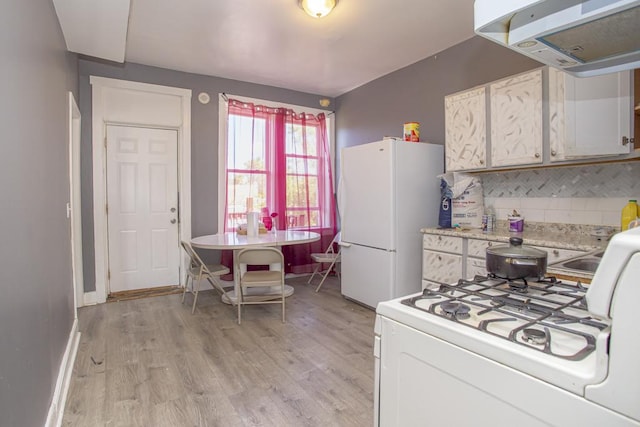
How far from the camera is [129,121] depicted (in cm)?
401

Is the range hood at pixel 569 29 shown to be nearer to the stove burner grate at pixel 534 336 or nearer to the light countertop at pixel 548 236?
the stove burner grate at pixel 534 336

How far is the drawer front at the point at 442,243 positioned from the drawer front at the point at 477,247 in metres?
0.09

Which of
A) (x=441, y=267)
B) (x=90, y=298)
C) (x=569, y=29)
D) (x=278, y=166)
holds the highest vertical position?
(x=278, y=166)

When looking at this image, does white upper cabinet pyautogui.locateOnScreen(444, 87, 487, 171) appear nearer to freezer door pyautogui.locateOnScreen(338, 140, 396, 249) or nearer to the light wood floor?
freezer door pyautogui.locateOnScreen(338, 140, 396, 249)

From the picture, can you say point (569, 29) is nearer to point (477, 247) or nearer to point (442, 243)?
point (477, 247)

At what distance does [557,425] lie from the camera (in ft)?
2.11

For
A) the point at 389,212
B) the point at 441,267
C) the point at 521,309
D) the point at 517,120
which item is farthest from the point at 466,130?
the point at 521,309

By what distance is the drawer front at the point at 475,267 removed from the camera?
9.06 ft

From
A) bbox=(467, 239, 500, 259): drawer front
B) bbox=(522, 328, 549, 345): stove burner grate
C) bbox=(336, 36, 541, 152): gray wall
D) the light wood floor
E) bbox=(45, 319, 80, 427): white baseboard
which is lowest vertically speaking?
the light wood floor

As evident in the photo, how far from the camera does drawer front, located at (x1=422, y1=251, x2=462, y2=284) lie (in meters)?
2.96

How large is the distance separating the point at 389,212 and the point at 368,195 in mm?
354

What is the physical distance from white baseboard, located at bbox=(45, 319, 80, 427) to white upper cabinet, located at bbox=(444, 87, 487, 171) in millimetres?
3226

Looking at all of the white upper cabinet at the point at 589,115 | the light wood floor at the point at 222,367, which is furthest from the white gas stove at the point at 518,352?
the white upper cabinet at the point at 589,115

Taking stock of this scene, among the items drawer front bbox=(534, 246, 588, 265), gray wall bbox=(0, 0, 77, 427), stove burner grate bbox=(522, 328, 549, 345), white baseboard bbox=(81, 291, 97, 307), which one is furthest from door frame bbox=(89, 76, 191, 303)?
stove burner grate bbox=(522, 328, 549, 345)
